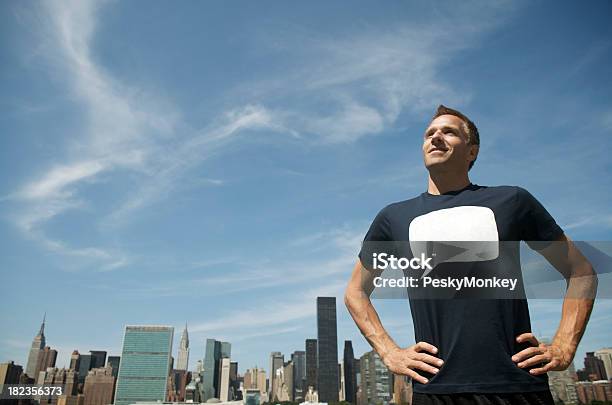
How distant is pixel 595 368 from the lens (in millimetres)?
78938

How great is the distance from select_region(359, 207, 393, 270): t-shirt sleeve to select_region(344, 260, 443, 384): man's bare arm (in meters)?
0.08

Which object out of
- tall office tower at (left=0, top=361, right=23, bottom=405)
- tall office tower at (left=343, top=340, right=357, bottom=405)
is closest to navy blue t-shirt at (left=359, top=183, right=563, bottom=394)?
tall office tower at (left=0, top=361, right=23, bottom=405)

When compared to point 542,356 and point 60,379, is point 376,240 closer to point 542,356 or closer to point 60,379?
point 542,356

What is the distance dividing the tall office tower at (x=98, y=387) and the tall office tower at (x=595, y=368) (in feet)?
544

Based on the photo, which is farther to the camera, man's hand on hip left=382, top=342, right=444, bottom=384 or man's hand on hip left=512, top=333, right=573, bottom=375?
man's hand on hip left=382, top=342, right=444, bottom=384

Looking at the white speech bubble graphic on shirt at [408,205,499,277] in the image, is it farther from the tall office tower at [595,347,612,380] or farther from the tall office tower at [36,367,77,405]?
the tall office tower at [36,367,77,405]

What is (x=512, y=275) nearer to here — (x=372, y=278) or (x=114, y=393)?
(x=372, y=278)

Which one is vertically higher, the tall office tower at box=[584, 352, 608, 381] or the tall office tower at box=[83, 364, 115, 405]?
the tall office tower at box=[584, 352, 608, 381]

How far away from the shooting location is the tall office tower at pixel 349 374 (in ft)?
577

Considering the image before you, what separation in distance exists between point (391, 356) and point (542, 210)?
1433mm

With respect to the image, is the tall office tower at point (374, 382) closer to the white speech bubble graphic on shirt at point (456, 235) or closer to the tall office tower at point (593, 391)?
the tall office tower at point (593, 391)

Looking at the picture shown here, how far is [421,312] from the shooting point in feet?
9.30

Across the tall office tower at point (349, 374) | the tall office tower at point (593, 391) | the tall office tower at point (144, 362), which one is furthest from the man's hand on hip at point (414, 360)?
the tall office tower at point (144, 362)

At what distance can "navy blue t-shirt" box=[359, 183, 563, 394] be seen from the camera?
8.30 feet
